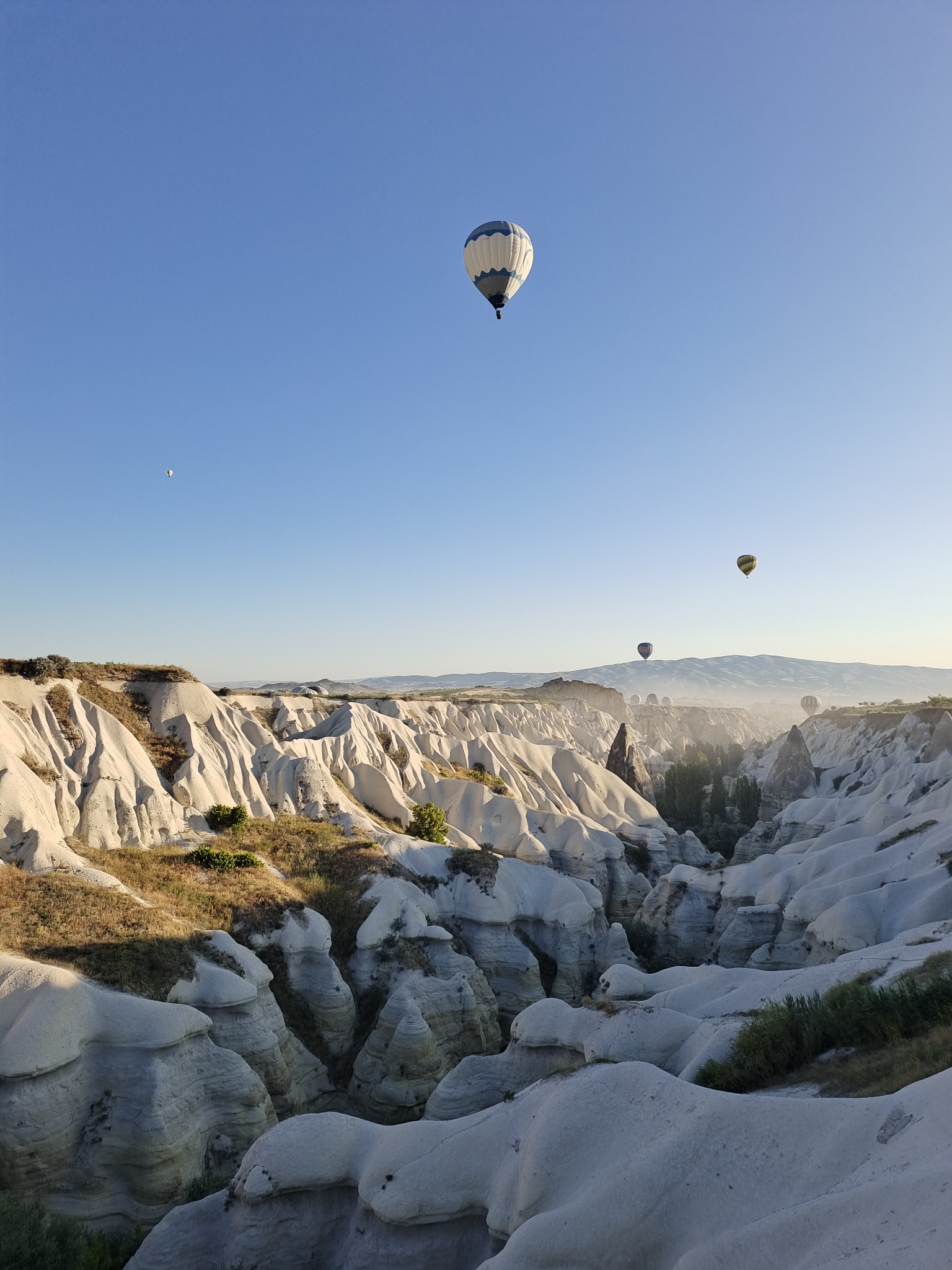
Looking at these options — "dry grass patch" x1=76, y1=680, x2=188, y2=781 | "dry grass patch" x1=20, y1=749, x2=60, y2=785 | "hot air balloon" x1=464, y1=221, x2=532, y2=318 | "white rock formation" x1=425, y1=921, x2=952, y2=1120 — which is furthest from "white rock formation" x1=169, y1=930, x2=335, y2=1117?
"hot air balloon" x1=464, y1=221, x2=532, y2=318

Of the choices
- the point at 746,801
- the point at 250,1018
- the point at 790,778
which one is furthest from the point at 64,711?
the point at 746,801

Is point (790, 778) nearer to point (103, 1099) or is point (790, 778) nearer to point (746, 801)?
point (746, 801)

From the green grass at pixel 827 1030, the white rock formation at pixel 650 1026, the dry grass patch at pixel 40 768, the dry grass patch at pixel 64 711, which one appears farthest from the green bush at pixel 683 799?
the green grass at pixel 827 1030

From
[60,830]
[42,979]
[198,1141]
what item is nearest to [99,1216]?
[198,1141]

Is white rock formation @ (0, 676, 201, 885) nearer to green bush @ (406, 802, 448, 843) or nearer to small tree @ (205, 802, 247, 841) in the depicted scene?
small tree @ (205, 802, 247, 841)

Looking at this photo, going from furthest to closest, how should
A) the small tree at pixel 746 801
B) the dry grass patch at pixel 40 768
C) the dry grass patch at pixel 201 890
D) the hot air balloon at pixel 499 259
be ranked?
the small tree at pixel 746 801 < the hot air balloon at pixel 499 259 < the dry grass patch at pixel 40 768 < the dry grass patch at pixel 201 890

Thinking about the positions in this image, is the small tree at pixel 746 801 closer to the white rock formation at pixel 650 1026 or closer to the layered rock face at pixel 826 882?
the layered rock face at pixel 826 882

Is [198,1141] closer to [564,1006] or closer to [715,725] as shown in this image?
[564,1006]
